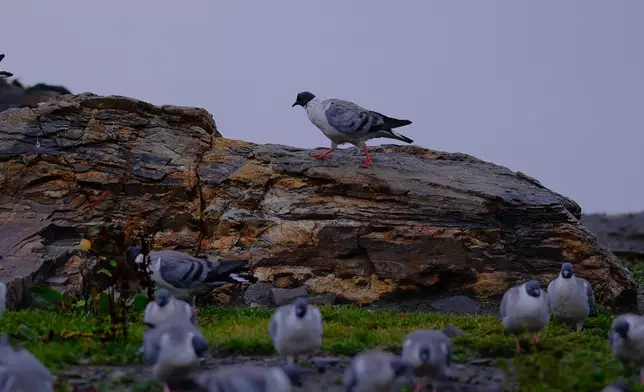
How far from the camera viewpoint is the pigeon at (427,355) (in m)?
7.84

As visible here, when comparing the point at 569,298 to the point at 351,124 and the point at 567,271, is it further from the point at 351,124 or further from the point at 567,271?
the point at 351,124

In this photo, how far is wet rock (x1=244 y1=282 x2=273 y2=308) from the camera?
47.8 ft

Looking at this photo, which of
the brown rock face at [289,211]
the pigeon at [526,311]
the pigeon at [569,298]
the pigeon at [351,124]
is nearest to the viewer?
the pigeon at [526,311]

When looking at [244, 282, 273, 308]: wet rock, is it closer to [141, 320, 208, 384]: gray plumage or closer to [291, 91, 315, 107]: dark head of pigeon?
[291, 91, 315, 107]: dark head of pigeon

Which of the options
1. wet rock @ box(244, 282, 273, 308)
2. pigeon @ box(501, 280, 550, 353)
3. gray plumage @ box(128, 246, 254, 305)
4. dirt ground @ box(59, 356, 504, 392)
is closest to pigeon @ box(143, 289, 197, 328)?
dirt ground @ box(59, 356, 504, 392)

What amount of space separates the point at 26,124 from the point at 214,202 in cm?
380

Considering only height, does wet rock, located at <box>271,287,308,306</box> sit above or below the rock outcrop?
A: below

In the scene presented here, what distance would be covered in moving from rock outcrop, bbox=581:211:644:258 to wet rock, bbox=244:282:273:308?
12.8 metres

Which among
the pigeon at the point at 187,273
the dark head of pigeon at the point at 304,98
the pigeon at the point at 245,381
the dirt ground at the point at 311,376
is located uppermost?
the dark head of pigeon at the point at 304,98

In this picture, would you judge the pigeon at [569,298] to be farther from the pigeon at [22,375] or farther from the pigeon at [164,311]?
the pigeon at [22,375]

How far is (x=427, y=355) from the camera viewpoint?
7.82 m

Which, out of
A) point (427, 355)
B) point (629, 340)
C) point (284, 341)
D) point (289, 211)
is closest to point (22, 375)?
point (284, 341)

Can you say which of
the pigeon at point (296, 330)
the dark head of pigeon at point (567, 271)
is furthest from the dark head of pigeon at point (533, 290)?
the pigeon at point (296, 330)

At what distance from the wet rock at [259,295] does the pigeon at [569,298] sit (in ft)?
16.0
